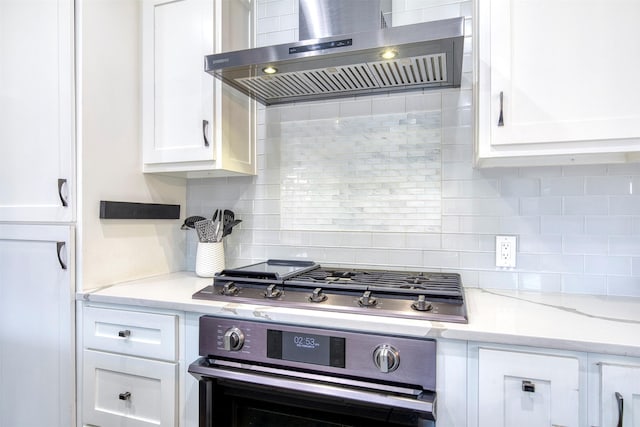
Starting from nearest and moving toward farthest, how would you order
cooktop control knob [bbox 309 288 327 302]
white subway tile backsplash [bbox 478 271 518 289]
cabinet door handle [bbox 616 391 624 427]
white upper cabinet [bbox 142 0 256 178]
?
1. cabinet door handle [bbox 616 391 624 427]
2. cooktop control knob [bbox 309 288 327 302]
3. white subway tile backsplash [bbox 478 271 518 289]
4. white upper cabinet [bbox 142 0 256 178]

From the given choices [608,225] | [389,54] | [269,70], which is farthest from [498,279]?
[269,70]

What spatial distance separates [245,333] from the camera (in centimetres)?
123

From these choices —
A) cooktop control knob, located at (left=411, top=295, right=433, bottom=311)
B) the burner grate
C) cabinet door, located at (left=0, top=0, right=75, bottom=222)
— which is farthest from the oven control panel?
cabinet door, located at (left=0, top=0, right=75, bottom=222)

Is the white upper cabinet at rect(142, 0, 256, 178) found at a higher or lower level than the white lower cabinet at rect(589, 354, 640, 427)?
higher

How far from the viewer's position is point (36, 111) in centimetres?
157

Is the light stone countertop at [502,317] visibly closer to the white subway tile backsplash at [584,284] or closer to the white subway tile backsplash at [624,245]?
the white subway tile backsplash at [584,284]

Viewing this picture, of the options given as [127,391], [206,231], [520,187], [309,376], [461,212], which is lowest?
[127,391]

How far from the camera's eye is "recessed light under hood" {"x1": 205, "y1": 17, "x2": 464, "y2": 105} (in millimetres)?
1202

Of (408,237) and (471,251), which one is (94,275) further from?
(471,251)

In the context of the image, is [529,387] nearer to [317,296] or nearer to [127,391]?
[317,296]

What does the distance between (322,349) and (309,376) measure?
0.10 m

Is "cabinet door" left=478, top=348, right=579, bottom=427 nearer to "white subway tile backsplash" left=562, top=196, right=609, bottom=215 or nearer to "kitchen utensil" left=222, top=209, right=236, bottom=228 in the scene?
"white subway tile backsplash" left=562, top=196, right=609, bottom=215

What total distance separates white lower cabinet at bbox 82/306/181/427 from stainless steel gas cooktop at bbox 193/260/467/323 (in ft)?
0.70

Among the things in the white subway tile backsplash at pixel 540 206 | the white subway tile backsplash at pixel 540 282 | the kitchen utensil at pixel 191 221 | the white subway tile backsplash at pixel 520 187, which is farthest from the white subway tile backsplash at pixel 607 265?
the kitchen utensil at pixel 191 221
